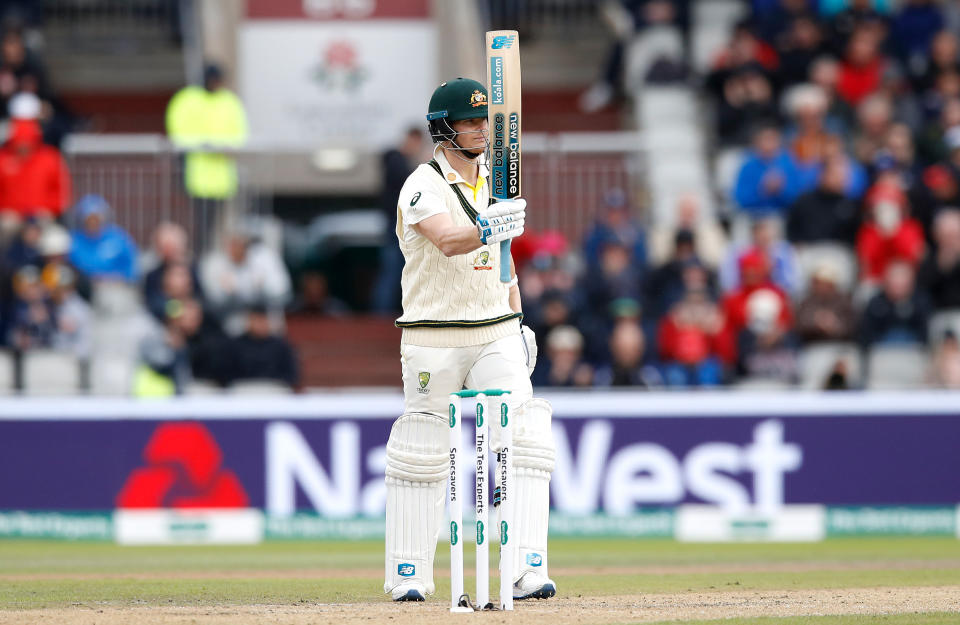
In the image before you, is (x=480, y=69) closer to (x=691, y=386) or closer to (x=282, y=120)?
(x=282, y=120)

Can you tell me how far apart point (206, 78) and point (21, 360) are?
4092 millimetres

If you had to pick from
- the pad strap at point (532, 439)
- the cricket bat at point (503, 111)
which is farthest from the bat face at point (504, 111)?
the pad strap at point (532, 439)

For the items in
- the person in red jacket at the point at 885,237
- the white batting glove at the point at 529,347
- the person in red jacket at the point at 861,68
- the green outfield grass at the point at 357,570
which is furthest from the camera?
the person in red jacket at the point at 861,68

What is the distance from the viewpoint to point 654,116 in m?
19.3

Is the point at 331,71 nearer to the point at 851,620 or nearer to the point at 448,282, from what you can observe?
the point at 448,282

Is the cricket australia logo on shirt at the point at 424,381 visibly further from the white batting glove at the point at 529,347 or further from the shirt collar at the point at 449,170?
the shirt collar at the point at 449,170

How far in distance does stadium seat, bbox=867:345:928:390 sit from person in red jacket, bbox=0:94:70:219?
7995 millimetres

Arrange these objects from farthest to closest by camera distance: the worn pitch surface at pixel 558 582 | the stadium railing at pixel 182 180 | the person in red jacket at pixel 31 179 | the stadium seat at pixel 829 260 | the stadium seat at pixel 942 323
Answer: the stadium railing at pixel 182 180 → the person in red jacket at pixel 31 179 → the stadium seat at pixel 829 260 → the stadium seat at pixel 942 323 → the worn pitch surface at pixel 558 582

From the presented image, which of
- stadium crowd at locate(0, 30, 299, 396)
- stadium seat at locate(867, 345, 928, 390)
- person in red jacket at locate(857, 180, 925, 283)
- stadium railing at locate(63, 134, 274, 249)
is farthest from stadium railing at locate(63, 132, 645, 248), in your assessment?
stadium seat at locate(867, 345, 928, 390)

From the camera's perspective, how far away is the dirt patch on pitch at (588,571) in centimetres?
1031

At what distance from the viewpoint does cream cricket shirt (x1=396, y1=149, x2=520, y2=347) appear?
7863 millimetres

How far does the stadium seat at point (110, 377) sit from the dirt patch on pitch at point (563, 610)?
7203 millimetres

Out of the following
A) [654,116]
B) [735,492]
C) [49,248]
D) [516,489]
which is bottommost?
[735,492]

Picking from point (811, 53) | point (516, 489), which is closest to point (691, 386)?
point (811, 53)
